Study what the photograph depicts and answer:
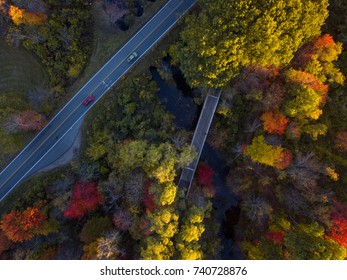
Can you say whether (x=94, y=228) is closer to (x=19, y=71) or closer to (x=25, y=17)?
(x=19, y=71)

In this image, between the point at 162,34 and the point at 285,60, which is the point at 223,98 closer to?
the point at 285,60

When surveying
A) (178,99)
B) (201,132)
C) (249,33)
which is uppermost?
(249,33)

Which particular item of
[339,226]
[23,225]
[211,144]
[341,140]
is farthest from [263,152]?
[23,225]

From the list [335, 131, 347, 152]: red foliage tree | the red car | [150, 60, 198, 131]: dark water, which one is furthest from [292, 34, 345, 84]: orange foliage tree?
the red car

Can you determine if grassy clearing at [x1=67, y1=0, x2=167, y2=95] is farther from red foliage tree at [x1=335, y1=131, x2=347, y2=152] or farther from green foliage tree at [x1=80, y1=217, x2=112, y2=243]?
red foliage tree at [x1=335, y1=131, x2=347, y2=152]

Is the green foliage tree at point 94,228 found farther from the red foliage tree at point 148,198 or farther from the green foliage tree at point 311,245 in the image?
the green foliage tree at point 311,245

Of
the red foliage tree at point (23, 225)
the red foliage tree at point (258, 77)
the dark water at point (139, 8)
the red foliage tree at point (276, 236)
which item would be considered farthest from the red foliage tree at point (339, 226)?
the dark water at point (139, 8)

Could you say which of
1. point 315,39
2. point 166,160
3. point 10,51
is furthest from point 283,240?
point 10,51
